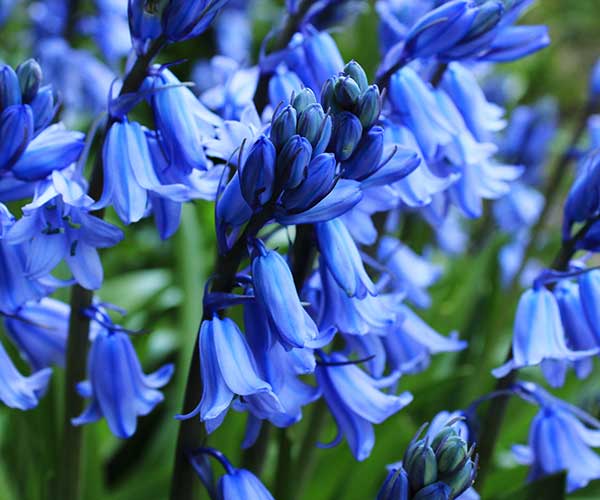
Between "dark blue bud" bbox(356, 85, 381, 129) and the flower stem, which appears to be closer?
"dark blue bud" bbox(356, 85, 381, 129)

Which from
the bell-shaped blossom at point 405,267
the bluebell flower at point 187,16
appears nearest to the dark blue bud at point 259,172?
the bluebell flower at point 187,16

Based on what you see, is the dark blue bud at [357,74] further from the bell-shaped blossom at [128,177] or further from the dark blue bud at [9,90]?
the dark blue bud at [9,90]

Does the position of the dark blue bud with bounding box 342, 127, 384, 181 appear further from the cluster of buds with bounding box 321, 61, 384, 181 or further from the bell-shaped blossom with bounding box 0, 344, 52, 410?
the bell-shaped blossom with bounding box 0, 344, 52, 410

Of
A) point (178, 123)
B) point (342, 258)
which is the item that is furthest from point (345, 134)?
point (178, 123)

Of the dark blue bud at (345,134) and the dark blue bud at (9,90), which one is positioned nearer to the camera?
the dark blue bud at (345,134)

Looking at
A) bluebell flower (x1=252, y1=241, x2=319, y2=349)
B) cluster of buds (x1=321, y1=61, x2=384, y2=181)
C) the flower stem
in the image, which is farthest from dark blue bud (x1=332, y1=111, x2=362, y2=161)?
the flower stem
